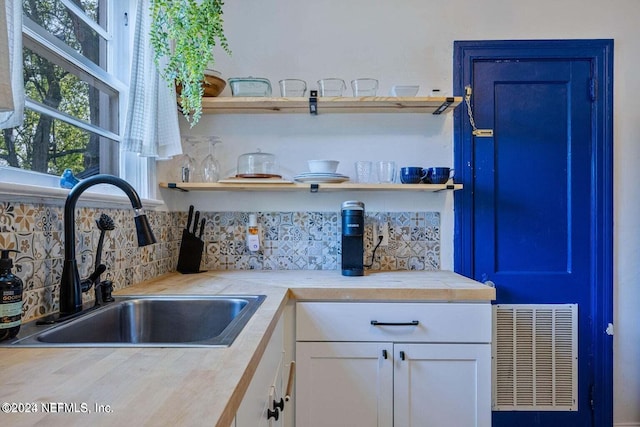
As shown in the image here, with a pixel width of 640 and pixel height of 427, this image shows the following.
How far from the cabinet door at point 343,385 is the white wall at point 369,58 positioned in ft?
2.59

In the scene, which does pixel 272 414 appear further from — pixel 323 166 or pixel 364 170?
pixel 364 170

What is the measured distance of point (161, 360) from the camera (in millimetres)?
724

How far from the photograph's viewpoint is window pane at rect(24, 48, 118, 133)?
1.14 metres

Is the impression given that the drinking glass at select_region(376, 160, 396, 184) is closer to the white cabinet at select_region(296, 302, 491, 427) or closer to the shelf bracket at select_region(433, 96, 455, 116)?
the shelf bracket at select_region(433, 96, 455, 116)

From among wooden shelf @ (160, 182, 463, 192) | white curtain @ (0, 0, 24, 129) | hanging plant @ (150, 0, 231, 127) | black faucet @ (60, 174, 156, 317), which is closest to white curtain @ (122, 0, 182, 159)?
hanging plant @ (150, 0, 231, 127)

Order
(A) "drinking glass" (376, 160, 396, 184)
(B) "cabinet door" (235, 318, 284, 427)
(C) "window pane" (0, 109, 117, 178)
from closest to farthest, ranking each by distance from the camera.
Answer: (B) "cabinet door" (235, 318, 284, 427) → (C) "window pane" (0, 109, 117, 178) → (A) "drinking glass" (376, 160, 396, 184)

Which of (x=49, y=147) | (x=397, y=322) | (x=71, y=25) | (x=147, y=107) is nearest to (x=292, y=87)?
(x=147, y=107)

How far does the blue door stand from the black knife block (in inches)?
53.1

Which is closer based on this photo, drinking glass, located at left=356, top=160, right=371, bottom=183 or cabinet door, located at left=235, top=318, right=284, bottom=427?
cabinet door, located at left=235, top=318, right=284, bottom=427

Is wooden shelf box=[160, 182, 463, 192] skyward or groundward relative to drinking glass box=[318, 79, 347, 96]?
groundward

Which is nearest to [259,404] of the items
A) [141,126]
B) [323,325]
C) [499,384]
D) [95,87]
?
[323,325]

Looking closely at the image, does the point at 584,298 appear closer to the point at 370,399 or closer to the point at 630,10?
the point at 370,399

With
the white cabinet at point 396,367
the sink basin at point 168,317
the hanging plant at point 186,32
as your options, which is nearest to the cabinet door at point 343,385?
the white cabinet at point 396,367

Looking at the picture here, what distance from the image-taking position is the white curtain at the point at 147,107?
1508 mm
